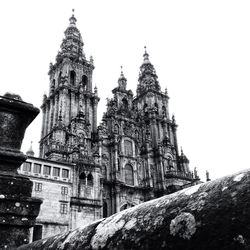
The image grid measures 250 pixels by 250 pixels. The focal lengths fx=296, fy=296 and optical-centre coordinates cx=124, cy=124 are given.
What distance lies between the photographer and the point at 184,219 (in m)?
1.56

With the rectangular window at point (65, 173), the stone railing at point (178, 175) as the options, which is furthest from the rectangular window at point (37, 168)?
the stone railing at point (178, 175)

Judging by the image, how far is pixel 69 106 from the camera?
142 ft

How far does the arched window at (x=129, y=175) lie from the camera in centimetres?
4370

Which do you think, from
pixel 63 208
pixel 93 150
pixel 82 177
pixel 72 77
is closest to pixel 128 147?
pixel 93 150

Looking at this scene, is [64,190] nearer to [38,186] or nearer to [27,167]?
[38,186]

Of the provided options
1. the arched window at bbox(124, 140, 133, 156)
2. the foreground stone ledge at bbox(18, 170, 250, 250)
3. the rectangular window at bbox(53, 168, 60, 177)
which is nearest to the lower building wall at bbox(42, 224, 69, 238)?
the rectangular window at bbox(53, 168, 60, 177)

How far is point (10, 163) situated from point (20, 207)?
0.62 meters

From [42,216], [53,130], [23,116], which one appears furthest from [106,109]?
[23,116]

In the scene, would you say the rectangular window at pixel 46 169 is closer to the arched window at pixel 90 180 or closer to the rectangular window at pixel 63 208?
the rectangular window at pixel 63 208

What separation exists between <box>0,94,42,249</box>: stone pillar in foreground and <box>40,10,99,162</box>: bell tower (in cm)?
3175

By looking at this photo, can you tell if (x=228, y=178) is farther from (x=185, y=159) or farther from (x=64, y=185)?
(x=185, y=159)

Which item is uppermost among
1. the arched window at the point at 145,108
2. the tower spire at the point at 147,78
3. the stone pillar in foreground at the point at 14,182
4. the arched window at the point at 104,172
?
the tower spire at the point at 147,78

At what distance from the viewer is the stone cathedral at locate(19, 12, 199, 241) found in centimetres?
3005

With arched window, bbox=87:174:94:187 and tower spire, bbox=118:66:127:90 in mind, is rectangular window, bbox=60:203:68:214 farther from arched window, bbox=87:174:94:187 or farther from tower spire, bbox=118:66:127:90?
tower spire, bbox=118:66:127:90
